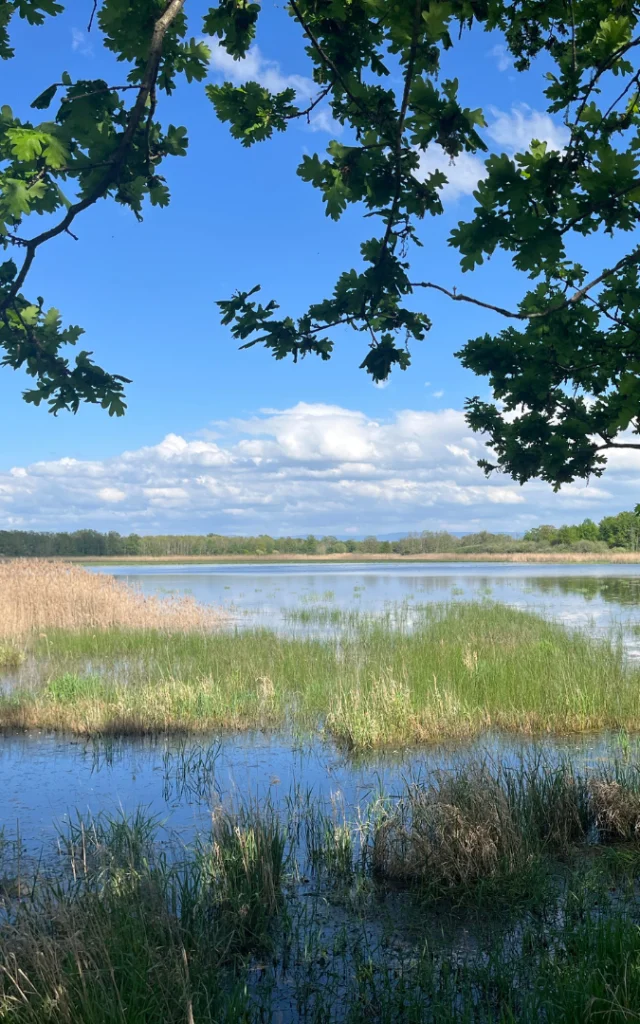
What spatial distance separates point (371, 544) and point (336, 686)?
89.2 meters

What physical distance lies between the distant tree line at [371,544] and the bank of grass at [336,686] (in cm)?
6457

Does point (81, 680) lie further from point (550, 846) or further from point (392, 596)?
point (392, 596)

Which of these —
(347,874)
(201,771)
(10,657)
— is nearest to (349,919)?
(347,874)

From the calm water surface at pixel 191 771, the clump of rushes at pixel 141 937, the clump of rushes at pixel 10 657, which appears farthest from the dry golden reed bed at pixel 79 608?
the clump of rushes at pixel 141 937

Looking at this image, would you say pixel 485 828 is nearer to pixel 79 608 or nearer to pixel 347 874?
pixel 347 874

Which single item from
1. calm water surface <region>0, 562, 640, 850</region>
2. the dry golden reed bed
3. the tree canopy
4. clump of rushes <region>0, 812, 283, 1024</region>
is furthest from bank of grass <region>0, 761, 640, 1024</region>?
the dry golden reed bed

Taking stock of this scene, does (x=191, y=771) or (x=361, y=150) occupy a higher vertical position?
(x=361, y=150)

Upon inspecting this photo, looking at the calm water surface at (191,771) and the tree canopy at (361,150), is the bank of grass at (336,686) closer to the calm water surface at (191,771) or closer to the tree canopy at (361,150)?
the calm water surface at (191,771)

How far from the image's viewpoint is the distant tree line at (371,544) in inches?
3241

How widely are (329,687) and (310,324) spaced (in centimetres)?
868

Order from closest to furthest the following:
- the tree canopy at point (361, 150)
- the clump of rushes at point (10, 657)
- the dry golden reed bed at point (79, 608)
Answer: the tree canopy at point (361, 150) → the clump of rushes at point (10, 657) → the dry golden reed bed at point (79, 608)

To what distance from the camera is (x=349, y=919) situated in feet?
15.6

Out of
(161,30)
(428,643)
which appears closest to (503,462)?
(161,30)

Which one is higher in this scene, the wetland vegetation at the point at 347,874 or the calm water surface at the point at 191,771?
the wetland vegetation at the point at 347,874
